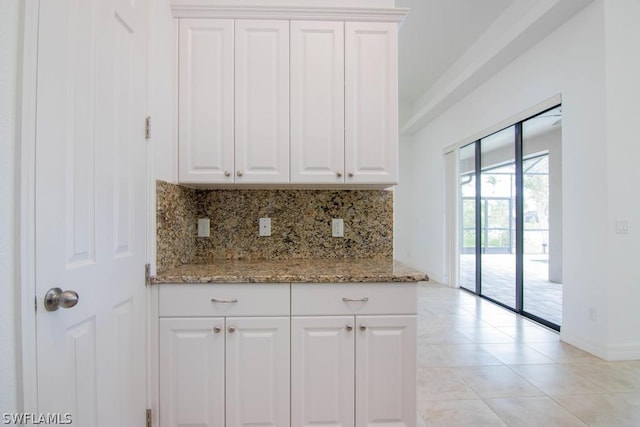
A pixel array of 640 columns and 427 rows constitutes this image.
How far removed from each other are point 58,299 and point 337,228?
4.69 feet

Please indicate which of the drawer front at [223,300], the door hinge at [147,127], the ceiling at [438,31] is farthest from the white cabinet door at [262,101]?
the ceiling at [438,31]

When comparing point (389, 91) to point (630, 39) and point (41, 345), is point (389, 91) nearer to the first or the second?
point (41, 345)

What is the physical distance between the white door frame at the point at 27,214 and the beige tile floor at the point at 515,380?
6.06 feet

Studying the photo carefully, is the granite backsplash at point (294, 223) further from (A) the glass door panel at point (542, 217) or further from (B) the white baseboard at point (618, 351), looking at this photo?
(A) the glass door panel at point (542, 217)

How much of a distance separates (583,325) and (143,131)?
12.2ft

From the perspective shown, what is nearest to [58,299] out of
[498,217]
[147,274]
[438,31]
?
[147,274]

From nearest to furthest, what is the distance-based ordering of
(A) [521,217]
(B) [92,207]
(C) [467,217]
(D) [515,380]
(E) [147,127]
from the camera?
(B) [92,207] < (E) [147,127] < (D) [515,380] < (A) [521,217] < (C) [467,217]

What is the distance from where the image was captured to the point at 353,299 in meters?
1.49

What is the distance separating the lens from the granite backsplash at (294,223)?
1.99 meters

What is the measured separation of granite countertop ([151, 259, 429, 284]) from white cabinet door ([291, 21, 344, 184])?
0.51 m

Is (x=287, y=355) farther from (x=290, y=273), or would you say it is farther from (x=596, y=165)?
(x=596, y=165)

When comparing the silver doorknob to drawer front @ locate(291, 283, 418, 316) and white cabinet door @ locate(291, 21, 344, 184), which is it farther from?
white cabinet door @ locate(291, 21, 344, 184)

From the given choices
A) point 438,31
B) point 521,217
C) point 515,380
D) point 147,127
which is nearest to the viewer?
point 147,127

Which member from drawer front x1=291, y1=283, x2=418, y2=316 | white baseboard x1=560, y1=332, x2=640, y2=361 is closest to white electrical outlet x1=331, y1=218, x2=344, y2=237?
drawer front x1=291, y1=283, x2=418, y2=316
